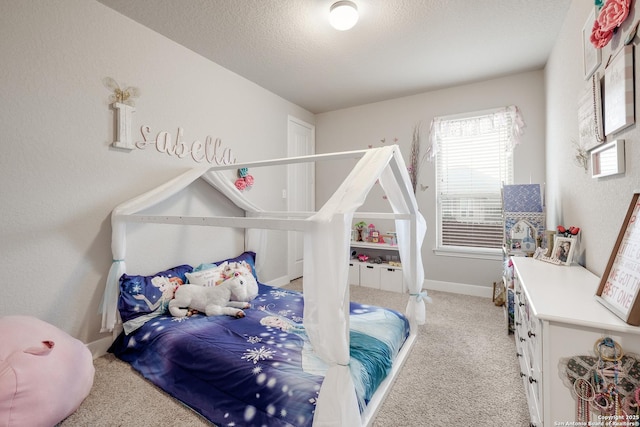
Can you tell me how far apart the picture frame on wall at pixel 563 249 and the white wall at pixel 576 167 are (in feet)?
0.21

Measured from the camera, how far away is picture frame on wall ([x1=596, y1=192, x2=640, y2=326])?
95cm

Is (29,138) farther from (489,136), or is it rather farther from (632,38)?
(489,136)

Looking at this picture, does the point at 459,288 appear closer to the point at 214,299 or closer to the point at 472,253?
the point at 472,253

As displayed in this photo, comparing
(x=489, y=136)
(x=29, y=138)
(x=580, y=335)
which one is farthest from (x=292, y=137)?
(x=580, y=335)

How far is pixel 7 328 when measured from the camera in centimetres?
146

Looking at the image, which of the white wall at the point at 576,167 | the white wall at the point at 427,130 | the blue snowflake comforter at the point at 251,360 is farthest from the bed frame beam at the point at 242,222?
the white wall at the point at 427,130

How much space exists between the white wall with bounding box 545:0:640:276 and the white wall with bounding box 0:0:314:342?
2995mm

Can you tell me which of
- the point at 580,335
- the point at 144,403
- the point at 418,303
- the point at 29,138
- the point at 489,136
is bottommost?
the point at 144,403

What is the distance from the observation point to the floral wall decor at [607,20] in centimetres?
123

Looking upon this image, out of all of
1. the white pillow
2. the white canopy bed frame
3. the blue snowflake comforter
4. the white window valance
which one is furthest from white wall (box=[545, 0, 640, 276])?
the white pillow

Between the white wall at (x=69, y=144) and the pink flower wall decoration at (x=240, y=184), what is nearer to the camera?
the white wall at (x=69, y=144)

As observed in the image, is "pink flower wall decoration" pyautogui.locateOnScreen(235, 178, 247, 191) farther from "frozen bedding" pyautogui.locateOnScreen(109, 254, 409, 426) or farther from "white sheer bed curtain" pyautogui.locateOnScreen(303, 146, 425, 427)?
"white sheer bed curtain" pyautogui.locateOnScreen(303, 146, 425, 427)

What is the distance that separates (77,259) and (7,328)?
2.01ft

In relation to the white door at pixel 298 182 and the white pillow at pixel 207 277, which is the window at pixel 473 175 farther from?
the white pillow at pixel 207 277
